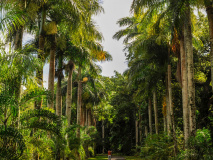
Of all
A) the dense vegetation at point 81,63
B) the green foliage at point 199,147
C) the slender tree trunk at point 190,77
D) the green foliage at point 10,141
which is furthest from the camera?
the slender tree trunk at point 190,77

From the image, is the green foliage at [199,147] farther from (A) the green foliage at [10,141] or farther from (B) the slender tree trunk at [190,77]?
(A) the green foliage at [10,141]

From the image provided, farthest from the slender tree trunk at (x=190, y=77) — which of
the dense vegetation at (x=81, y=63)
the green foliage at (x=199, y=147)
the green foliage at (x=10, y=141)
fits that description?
the green foliage at (x=10, y=141)

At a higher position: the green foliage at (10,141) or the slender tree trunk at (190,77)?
the slender tree trunk at (190,77)

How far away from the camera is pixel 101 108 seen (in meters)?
42.1

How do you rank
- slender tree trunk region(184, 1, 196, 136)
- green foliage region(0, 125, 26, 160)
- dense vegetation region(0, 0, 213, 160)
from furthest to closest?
slender tree trunk region(184, 1, 196, 136)
dense vegetation region(0, 0, 213, 160)
green foliage region(0, 125, 26, 160)

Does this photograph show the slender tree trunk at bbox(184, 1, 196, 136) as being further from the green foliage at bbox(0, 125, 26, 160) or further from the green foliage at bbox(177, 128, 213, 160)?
the green foliage at bbox(0, 125, 26, 160)

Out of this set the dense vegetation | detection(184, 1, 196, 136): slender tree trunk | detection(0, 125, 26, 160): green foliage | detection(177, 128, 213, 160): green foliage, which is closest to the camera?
detection(0, 125, 26, 160): green foliage

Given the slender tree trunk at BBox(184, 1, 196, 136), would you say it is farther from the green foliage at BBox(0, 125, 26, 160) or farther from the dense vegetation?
the green foliage at BBox(0, 125, 26, 160)

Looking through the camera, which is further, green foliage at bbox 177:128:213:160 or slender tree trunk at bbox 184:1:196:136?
slender tree trunk at bbox 184:1:196:136

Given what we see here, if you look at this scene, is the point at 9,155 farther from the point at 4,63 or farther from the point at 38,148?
the point at 4,63

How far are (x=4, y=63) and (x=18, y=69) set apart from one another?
0.45 m

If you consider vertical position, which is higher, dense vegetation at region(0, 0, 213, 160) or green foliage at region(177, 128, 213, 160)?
dense vegetation at region(0, 0, 213, 160)

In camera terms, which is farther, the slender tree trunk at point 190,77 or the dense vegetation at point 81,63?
the slender tree trunk at point 190,77

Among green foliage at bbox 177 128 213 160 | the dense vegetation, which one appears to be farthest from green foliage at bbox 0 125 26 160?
green foliage at bbox 177 128 213 160
